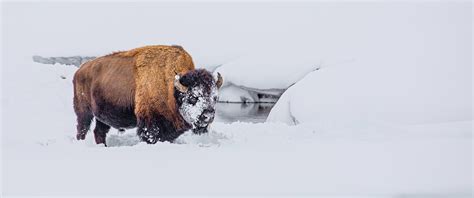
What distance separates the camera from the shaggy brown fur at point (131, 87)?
14.8ft

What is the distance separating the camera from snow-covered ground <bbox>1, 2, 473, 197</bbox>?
2.95 m

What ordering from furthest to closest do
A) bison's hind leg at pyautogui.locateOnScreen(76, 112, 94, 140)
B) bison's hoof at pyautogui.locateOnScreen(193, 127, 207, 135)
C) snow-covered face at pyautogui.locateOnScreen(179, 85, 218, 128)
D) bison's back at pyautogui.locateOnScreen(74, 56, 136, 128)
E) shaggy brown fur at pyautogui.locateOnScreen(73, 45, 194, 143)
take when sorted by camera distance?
bison's hind leg at pyautogui.locateOnScreen(76, 112, 94, 140) → bison's back at pyautogui.locateOnScreen(74, 56, 136, 128) → shaggy brown fur at pyautogui.locateOnScreen(73, 45, 194, 143) → bison's hoof at pyautogui.locateOnScreen(193, 127, 207, 135) → snow-covered face at pyautogui.locateOnScreen(179, 85, 218, 128)

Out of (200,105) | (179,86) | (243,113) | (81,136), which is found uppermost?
(179,86)

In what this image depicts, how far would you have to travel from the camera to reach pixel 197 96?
14.1ft

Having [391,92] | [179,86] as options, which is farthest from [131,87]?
[391,92]

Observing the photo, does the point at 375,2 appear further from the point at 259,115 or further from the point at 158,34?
the point at 259,115

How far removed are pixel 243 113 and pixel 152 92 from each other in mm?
8456

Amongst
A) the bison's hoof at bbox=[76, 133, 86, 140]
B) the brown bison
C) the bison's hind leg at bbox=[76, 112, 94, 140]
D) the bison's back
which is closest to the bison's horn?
the brown bison

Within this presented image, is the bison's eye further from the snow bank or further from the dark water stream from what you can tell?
the dark water stream

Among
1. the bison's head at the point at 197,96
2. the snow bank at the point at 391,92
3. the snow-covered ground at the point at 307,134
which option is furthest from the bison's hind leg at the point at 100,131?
the snow bank at the point at 391,92

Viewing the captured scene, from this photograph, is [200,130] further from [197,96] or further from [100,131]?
[100,131]

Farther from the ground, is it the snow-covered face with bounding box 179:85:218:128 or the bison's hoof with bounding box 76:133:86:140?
the snow-covered face with bounding box 179:85:218:128

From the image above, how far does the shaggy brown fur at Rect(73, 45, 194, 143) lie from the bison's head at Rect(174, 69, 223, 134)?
138mm

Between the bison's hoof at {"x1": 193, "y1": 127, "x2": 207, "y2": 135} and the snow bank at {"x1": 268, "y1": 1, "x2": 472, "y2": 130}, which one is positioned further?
the snow bank at {"x1": 268, "y1": 1, "x2": 472, "y2": 130}
